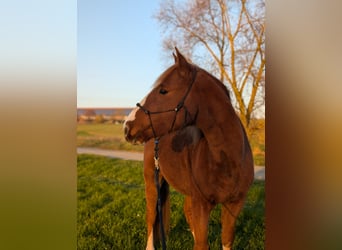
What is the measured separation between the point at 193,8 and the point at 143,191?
121 cm

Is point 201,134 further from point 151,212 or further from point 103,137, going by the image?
point 103,137

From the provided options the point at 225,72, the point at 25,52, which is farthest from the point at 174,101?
the point at 25,52

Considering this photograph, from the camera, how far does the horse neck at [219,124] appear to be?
154cm

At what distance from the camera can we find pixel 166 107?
1.48 m

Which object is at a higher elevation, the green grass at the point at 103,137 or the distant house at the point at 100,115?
the distant house at the point at 100,115

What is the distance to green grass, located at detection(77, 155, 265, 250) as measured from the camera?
2.16 meters

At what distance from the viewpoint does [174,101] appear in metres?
1.49

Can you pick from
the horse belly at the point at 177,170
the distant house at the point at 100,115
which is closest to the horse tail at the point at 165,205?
the horse belly at the point at 177,170

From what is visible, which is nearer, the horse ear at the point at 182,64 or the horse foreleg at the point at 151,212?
the horse ear at the point at 182,64

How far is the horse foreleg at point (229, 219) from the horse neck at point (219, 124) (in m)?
0.27

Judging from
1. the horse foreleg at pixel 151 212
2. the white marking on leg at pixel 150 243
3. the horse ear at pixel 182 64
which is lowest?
the white marking on leg at pixel 150 243

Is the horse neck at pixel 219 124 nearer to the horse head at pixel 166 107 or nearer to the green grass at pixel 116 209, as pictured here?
the horse head at pixel 166 107

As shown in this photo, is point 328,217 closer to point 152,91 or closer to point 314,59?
point 314,59

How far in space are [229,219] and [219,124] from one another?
50cm
